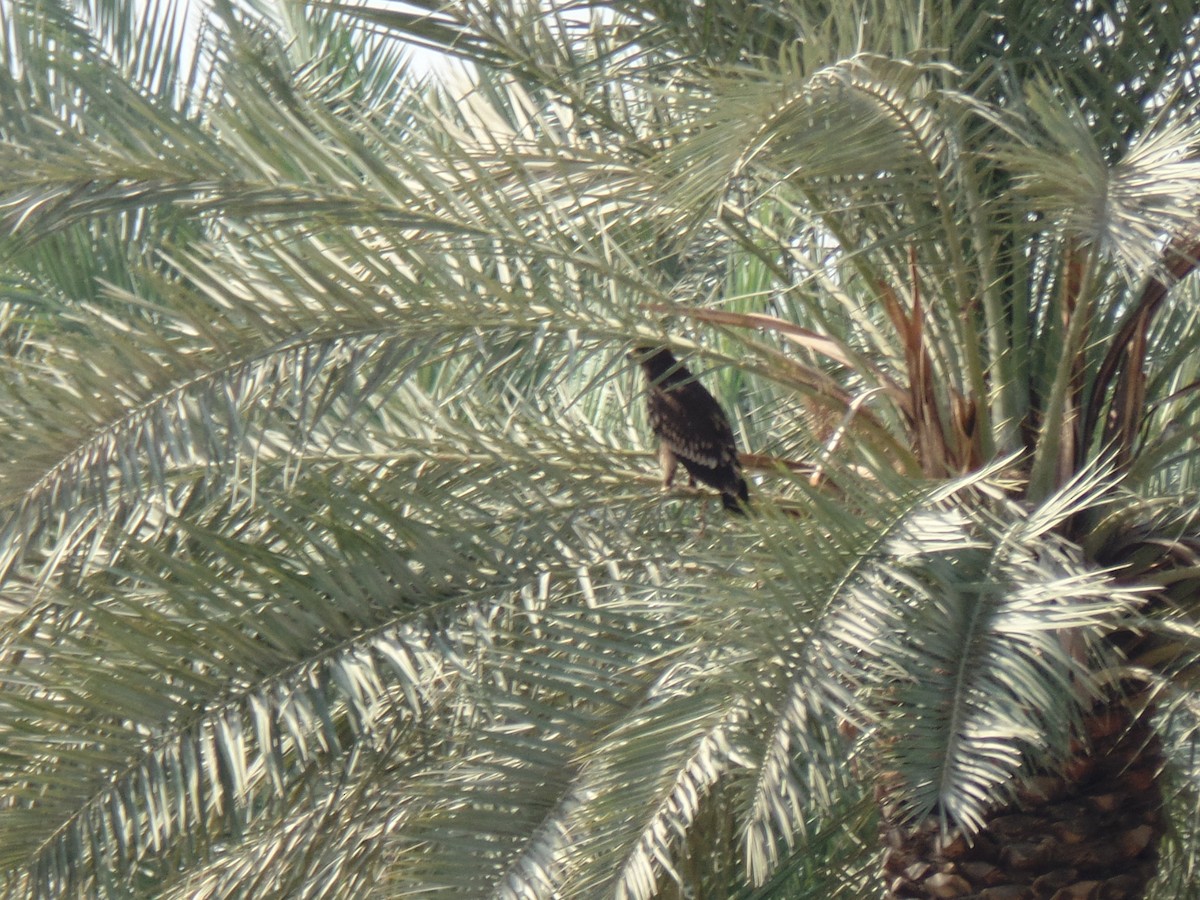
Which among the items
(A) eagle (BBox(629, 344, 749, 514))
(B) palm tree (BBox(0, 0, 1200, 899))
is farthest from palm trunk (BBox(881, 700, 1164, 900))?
(A) eagle (BBox(629, 344, 749, 514))

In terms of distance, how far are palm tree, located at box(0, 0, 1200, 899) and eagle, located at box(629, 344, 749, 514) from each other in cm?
7

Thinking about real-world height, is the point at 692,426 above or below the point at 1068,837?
above

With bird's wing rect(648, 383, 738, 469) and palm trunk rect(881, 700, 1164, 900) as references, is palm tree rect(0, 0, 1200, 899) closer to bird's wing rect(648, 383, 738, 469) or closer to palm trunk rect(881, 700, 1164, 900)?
palm trunk rect(881, 700, 1164, 900)

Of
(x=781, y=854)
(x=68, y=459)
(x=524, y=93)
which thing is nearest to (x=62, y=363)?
(x=68, y=459)

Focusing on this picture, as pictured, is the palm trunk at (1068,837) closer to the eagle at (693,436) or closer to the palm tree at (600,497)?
the palm tree at (600,497)

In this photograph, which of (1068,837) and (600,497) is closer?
(1068,837)

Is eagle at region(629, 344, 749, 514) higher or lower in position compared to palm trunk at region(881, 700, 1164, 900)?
higher

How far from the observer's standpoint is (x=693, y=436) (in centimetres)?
355

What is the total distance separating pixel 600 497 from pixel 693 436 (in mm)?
265

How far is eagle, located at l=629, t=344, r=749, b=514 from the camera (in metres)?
3.52

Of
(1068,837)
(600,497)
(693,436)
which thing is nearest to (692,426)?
(693,436)

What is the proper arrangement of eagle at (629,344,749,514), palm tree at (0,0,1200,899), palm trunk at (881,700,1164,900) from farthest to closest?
eagle at (629,344,749,514), palm trunk at (881,700,1164,900), palm tree at (0,0,1200,899)

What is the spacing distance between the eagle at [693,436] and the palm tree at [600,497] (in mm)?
74

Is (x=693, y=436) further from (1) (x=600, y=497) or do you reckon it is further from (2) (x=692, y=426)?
(1) (x=600, y=497)
